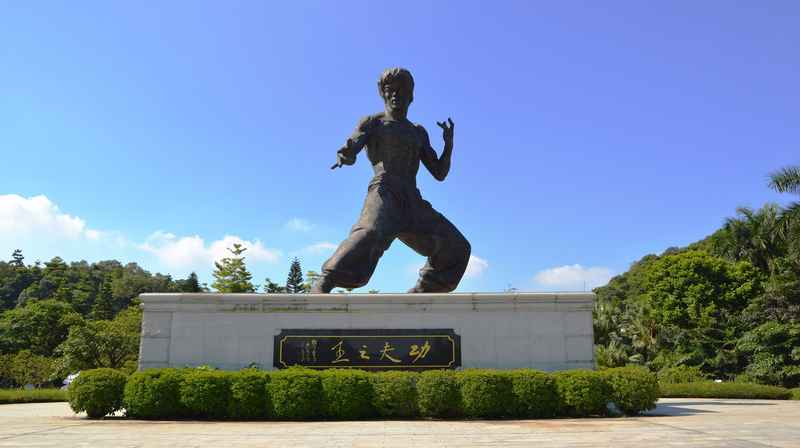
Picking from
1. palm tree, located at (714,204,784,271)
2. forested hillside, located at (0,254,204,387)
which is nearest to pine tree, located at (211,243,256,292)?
forested hillside, located at (0,254,204,387)

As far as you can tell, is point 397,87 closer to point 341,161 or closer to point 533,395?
point 341,161

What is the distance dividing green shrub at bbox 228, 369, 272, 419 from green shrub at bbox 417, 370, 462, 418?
6.10 feet

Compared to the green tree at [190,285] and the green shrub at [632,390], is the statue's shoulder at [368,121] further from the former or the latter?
the green tree at [190,285]

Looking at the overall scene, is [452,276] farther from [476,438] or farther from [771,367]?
[771,367]

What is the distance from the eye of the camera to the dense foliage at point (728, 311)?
22.8 meters

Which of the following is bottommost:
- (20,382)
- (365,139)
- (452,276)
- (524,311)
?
(20,382)

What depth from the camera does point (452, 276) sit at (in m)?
10.3

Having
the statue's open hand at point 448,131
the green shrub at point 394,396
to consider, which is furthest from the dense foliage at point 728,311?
the green shrub at point 394,396

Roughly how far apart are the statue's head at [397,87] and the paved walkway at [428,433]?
5464mm

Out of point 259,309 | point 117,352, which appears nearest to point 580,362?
point 259,309

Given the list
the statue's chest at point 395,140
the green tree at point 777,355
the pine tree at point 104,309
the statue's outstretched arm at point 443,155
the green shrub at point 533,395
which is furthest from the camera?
the pine tree at point 104,309

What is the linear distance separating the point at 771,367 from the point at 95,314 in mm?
41765

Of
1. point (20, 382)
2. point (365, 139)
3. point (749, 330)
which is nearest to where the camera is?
point (365, 139)

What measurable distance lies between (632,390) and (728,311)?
2909cm
